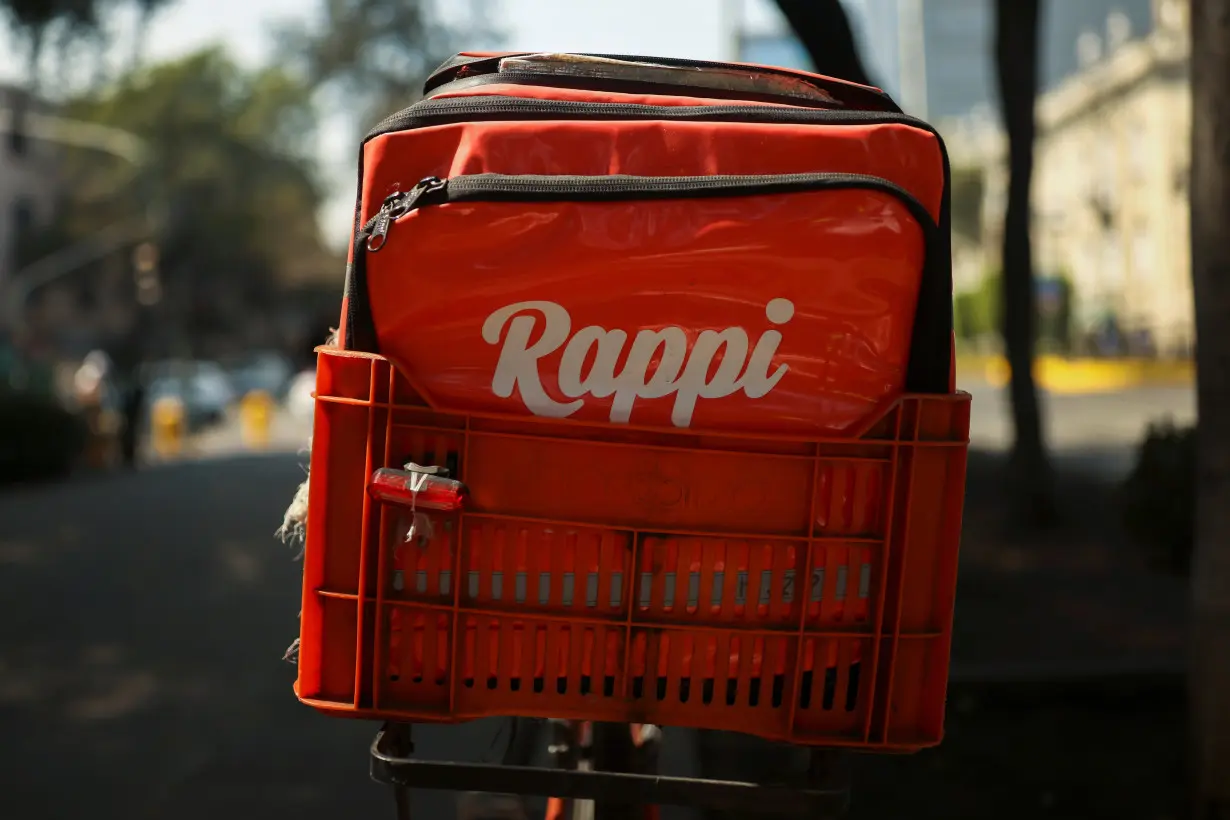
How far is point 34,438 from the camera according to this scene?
16.8 metres

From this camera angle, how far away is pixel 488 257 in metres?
2.10

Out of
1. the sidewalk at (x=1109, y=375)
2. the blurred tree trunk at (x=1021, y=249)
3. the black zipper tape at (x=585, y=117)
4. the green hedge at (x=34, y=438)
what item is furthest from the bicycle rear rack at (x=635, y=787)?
the sidewalk at (x=1109, y=375)

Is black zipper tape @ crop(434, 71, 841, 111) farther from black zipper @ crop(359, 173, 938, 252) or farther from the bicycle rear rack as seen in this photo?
the bicycle rear rack

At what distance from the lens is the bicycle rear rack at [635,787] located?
2.06 m

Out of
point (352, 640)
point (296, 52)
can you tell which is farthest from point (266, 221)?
point (352, 640)

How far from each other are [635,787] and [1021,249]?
26.9 feet

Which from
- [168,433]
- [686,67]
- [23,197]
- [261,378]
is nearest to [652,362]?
[686,67]

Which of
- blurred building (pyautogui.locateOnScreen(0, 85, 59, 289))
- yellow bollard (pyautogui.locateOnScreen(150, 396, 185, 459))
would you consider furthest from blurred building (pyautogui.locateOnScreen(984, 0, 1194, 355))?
blurred building (pyautogui.locateOnScreen(0, 85, 59, 289))

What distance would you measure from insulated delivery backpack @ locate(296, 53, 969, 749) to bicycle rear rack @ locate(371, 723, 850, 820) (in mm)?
79

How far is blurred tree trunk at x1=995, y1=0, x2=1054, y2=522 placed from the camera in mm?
9250

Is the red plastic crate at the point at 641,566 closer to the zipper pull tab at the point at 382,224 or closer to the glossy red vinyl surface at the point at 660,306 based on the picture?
the glossy red vinyl surface at the point at 660,306

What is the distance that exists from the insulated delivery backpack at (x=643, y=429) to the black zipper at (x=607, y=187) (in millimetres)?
18

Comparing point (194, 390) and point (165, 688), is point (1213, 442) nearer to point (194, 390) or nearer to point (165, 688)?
point (165, 688)

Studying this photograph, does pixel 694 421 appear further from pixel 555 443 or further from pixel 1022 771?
pixel 1022 771
